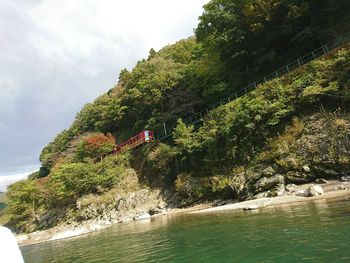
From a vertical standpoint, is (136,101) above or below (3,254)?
above

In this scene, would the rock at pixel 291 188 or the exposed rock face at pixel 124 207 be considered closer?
the rock at pixel 291 188

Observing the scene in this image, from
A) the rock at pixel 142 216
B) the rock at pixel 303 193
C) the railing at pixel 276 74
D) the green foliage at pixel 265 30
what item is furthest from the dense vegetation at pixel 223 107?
the rock at pixel 142 216

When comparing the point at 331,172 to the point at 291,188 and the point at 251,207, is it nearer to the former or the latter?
the point at 291,188

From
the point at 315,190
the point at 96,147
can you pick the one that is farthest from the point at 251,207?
the point at 96,147

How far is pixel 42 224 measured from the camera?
125ft

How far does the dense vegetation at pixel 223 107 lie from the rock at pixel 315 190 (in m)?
2.32

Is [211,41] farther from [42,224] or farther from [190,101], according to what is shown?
[42,224]

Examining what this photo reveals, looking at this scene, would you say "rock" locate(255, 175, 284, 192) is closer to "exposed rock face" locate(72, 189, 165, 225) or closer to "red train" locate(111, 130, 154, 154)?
"exposed rock face" locate(72, 189, 165, 225)

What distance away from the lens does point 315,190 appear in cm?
1647

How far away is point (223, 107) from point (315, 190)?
13096 mm

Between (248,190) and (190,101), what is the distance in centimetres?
1551

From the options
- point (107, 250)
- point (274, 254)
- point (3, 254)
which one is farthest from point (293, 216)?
point (3, 254)

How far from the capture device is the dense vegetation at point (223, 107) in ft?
71.2

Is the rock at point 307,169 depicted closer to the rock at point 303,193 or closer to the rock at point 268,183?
the rock at point 268,183
